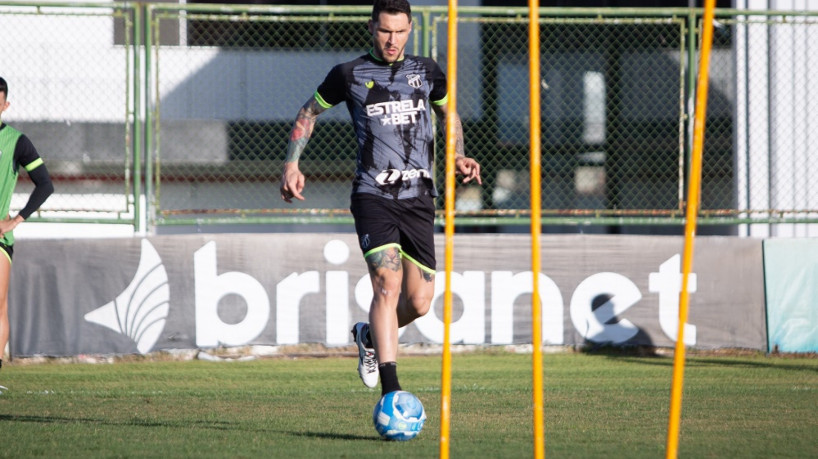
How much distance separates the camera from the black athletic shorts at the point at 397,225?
18.4ft

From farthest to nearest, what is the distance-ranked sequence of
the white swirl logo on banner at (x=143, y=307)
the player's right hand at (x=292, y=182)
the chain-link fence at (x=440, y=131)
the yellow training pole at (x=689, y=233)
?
the chain-link fence at (x=440, y=131)
the white swirl logo on banner at (x=143, y=307)
the player's right hand at (x=292, y=182)
the yellow training pole at (x=689, y=233)

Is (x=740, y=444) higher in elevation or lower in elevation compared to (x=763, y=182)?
lower

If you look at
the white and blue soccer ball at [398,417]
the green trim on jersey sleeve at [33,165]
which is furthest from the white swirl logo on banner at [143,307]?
the white and blue soccer ball at [398,417]

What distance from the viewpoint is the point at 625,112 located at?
50.8ft

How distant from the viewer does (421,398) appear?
7.09 metres

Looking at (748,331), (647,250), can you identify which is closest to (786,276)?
(748,331)

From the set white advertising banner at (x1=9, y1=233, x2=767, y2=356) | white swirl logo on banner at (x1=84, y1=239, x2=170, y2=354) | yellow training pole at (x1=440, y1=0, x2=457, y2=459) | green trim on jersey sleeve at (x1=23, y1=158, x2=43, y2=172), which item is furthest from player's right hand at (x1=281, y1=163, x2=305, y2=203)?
white swirl logo on banner at (x1=84, y1=239, x2=170, y2=354)

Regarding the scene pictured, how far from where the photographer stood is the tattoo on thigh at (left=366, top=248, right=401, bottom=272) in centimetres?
555

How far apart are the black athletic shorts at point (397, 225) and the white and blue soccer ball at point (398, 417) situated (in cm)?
86

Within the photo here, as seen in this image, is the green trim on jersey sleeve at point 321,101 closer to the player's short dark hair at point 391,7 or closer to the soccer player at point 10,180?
the player's short dark hair at point 391,7

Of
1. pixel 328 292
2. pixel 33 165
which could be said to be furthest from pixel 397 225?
pixel 328 292

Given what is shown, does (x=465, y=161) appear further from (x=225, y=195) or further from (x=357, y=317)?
(x=225, y=195)

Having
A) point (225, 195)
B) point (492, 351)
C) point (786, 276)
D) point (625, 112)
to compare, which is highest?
point (625, 112)

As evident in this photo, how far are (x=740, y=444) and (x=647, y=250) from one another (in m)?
5.20
